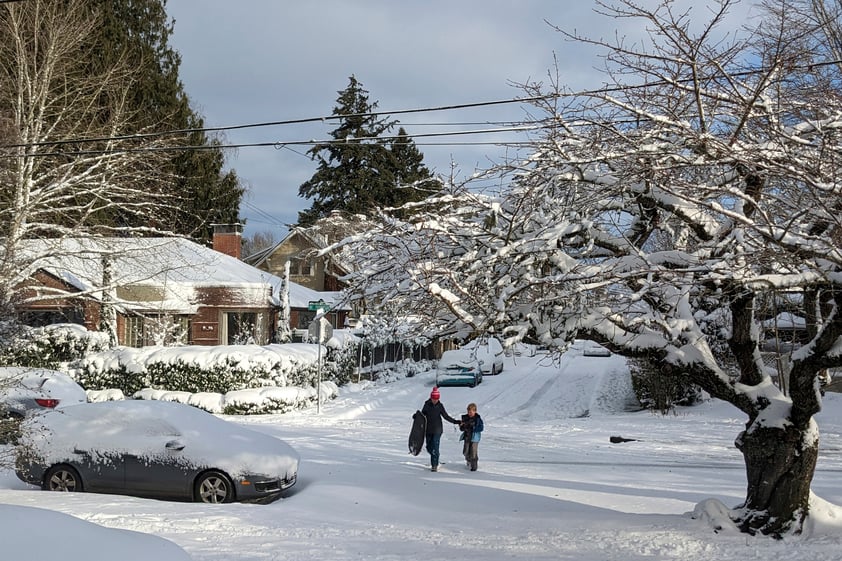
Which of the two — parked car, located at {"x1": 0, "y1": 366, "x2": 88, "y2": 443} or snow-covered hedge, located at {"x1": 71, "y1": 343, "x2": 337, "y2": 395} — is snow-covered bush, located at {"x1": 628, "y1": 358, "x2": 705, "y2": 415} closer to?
snow-covered hedge, located at {"x1": 71, "y1": 343, "x2": 337, "y2": 395}

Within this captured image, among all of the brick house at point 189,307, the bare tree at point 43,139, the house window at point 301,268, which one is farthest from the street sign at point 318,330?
the house window at point 301,268

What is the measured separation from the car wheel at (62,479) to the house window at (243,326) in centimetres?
1975

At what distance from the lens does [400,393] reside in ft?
98.5

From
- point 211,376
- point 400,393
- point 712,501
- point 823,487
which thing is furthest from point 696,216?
point 400,393

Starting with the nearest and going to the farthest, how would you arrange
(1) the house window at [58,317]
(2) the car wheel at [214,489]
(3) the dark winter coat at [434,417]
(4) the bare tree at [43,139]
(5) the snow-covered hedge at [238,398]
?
(2) the car wheel at [214,489] → (3) the dark winter coat at [434,417] → (4) the bare tree at [43,139] → (5) the snow-covered hedge at [238,398] → (1) the house window at [58,317]

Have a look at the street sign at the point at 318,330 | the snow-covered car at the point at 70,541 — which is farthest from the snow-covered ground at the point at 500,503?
the street sign at the point at 318,330

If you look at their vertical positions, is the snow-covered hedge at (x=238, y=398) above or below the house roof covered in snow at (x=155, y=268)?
below

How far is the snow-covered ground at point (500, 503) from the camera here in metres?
8.48

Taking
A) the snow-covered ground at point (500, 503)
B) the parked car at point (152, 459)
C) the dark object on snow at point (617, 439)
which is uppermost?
the parked car at point (152, 459)

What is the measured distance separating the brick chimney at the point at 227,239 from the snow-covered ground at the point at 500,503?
18.9 metres

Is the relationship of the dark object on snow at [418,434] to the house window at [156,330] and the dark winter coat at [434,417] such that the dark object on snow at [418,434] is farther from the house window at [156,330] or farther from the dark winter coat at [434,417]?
the house window at [156,330]

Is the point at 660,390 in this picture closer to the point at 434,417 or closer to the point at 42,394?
the point at 434,417

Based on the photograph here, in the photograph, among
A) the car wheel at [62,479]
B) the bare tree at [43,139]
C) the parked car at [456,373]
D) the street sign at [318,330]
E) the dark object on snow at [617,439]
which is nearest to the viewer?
the car wheel at [62,479]

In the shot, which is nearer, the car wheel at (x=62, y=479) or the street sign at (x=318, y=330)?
the car wheel at (x=62, y=479)
